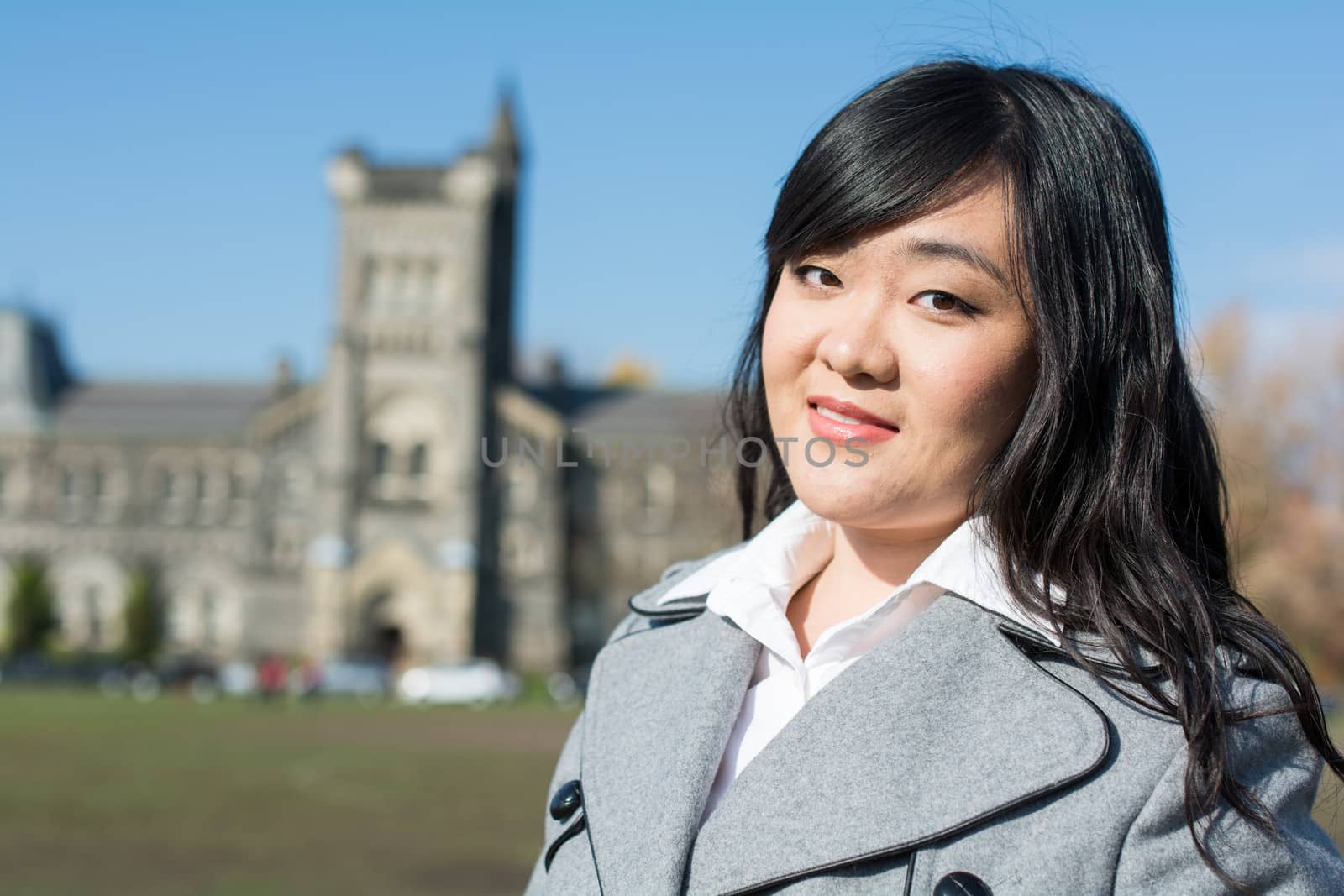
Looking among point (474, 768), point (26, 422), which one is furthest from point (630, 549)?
point (474, 768)

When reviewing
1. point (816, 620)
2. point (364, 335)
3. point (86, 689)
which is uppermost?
point (816, 620)

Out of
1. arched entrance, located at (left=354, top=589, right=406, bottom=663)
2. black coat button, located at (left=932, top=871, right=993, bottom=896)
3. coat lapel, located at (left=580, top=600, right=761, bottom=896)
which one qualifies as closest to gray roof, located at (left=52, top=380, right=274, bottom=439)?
arched entrance, located at (left=354, top=589, right=406, bottom=663)

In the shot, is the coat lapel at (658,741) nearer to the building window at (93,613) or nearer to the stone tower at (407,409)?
the stone tower at (407,409)

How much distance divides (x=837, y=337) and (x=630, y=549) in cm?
4658

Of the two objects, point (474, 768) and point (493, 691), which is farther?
point (493, 691)

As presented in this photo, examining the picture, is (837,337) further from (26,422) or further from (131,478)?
(26,422)

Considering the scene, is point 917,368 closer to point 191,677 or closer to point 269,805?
point 269,805

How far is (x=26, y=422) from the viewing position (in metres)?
52.2

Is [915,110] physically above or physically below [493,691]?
above

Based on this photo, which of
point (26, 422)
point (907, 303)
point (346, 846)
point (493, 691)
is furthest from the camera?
point (26, 422)

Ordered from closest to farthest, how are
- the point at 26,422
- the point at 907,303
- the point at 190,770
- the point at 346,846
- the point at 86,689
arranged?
the point at 907,303
the point at 346,846
the point at 190,770
the point at 86,689
the point at 26,422

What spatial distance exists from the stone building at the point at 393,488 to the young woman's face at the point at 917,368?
36.2 metres

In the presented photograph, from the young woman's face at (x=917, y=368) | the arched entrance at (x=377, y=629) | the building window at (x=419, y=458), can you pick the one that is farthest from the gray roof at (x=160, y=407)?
the young woman's face at (x=917, y=368)

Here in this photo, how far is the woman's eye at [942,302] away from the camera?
1.68 meters
